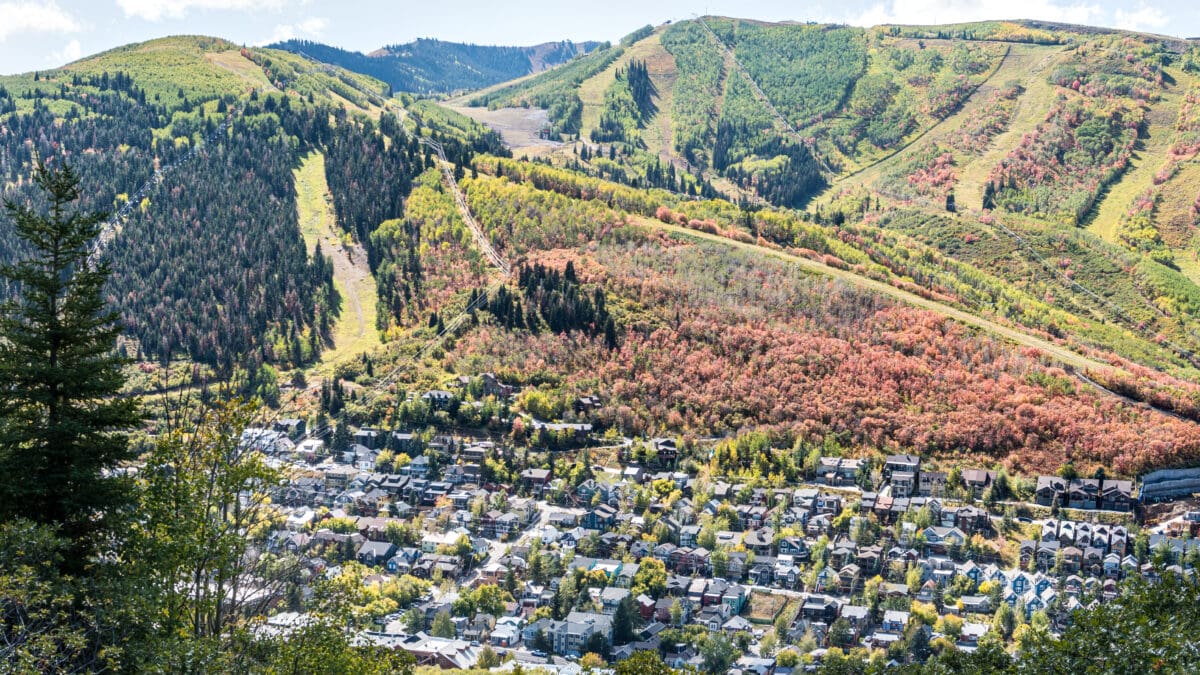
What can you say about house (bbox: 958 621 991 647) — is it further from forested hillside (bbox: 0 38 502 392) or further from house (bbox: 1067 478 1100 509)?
forested hillside (bbox: 0 38 502 392)

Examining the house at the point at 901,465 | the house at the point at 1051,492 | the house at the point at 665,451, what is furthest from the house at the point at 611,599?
the house at the point at 1051,492

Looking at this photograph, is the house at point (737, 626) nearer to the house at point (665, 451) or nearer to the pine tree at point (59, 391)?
the house at point (665, 451)

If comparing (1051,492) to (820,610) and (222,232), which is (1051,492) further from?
(222,232)

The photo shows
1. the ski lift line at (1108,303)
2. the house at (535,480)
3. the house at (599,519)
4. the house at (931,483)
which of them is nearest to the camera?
the house at (599,519)

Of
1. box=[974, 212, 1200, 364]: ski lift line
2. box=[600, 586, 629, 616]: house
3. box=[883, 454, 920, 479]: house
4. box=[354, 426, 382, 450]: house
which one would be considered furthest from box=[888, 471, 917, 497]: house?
box=[974, 212, 1200, 364]: ski lift line

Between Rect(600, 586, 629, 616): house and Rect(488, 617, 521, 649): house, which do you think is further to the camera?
Rect(600, 586, 629, 616): house

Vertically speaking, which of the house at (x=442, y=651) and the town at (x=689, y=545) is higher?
the town at (x=689, y=545)

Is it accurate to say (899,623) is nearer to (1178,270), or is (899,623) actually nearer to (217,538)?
(217,538)

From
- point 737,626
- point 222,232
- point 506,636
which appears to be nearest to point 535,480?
point 506,636
